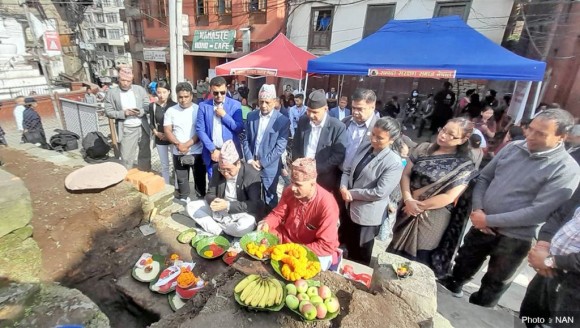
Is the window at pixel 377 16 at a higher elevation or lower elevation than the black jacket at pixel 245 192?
higher

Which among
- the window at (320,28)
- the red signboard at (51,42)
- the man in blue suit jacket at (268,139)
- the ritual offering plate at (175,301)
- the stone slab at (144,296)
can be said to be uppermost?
the window at (320,28)

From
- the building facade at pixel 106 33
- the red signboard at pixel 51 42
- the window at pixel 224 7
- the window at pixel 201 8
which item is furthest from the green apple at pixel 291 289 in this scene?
the building facade at pixel 106 33

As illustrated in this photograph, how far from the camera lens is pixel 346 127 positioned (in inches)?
127

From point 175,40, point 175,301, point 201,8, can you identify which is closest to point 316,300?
point 175,301

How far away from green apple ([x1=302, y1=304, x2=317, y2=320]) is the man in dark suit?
5.96 ft

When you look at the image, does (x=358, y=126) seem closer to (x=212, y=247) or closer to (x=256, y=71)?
(x=212, y=247)

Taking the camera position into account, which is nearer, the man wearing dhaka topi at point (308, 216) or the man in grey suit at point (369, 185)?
the man wearing dhaka topi at point (308, 216)

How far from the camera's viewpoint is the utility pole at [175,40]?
532 cm

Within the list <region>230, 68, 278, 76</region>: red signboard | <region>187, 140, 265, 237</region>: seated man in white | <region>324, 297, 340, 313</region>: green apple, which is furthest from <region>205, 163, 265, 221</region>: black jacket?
<region>230, 68, 278, 76</region>: red signboard

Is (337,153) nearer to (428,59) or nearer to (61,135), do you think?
(428,59)

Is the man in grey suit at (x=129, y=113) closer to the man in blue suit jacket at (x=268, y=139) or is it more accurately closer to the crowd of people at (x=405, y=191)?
the crowd of people at (x=405, y=191)

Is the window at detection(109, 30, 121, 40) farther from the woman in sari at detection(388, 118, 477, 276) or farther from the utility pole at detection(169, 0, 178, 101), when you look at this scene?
the woman in sari at detection(388, 118, 477, 276)

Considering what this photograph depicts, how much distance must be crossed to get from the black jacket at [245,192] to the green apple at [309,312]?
1551 mm

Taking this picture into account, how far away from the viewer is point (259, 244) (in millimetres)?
2197
